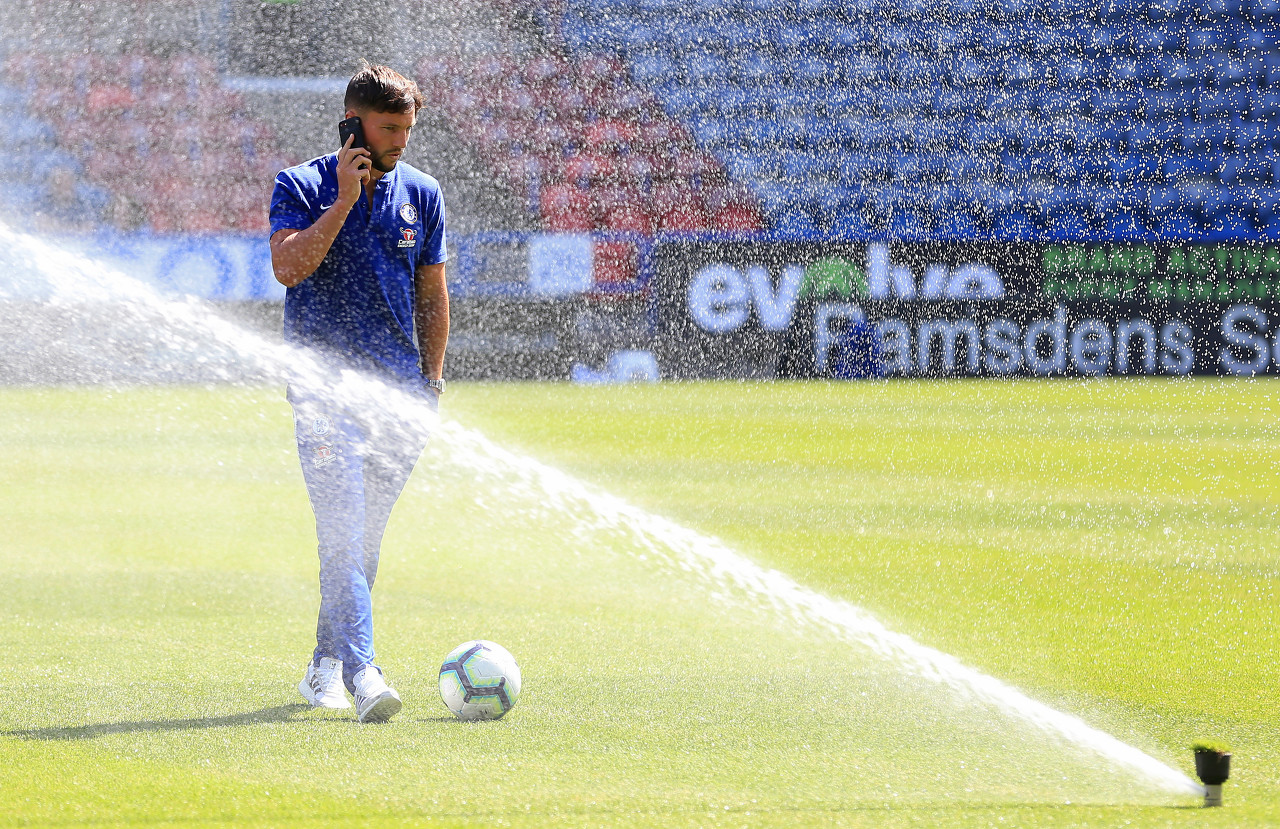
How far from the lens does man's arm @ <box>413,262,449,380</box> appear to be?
3.82 meters

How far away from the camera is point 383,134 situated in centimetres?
360

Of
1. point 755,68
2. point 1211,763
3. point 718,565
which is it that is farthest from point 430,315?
point 755,68

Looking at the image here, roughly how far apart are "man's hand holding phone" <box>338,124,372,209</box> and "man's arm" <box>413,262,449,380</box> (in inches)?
13.3

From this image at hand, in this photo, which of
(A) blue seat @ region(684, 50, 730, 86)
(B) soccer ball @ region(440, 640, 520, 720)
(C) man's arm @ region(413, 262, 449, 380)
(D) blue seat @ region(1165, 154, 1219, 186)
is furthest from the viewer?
(A) blue seat @ region(684, 50, 730, 86)

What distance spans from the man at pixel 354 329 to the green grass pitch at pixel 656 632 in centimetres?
22

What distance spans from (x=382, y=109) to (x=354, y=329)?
49 centimetres

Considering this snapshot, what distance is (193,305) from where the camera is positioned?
1536 cm

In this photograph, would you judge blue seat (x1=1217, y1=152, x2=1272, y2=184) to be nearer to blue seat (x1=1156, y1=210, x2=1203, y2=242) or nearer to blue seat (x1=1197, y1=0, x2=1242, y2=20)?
blue seat (x1=1156, y1=210, x2=1203, y2=242)

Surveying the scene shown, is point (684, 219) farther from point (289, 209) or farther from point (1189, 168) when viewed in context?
point (289, 209)

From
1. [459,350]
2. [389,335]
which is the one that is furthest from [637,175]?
[389,335]

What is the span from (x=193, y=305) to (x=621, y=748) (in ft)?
41.8

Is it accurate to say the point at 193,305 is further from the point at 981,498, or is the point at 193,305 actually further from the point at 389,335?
the point at 389,335

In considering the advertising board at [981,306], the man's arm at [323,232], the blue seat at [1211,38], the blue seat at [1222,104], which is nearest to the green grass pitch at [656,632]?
the man's arm at [323,232]

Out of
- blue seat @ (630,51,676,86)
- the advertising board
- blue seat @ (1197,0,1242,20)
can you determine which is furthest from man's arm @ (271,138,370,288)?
blue seat @ (1197,0,1242,20)
